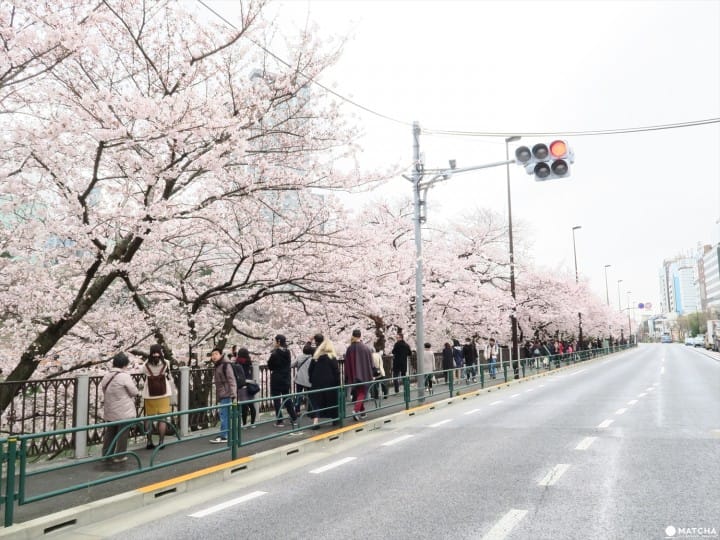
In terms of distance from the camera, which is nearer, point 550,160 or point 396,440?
point 550,160

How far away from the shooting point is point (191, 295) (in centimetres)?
1620

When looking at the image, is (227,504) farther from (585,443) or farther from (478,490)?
(585,443)

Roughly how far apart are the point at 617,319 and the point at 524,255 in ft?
184

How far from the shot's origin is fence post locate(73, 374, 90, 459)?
820cm

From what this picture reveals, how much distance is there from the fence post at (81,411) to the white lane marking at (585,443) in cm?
790

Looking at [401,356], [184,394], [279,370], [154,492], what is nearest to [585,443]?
[279,370]

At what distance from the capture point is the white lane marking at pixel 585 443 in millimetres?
8609

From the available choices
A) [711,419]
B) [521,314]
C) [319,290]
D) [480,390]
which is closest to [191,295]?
[319,290]

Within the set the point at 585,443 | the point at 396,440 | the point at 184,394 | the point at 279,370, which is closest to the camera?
the point at 585,443

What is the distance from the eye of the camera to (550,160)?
9.84 meters

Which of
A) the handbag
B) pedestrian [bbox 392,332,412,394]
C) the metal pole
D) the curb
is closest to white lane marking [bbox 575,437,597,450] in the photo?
the curb

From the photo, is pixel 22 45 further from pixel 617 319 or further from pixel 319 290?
pixel 617 319

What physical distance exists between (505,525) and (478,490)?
1237 mm

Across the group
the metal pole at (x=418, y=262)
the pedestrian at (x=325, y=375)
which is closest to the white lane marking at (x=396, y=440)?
the pedestrian at (x=325, y=375)
